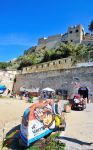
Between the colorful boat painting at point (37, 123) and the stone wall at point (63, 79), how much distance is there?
19.9 m

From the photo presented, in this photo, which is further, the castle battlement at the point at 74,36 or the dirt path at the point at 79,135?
the castle battlement at the point at 74,36

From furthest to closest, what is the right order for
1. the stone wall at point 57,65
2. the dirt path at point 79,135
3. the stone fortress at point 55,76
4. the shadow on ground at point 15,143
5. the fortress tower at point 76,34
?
the fortress tower at point 76,34, the stone wall at point 57,65, the stone fortress at point 55,76, the dirt path at point 79,135, the shadow on ground at point 15,143

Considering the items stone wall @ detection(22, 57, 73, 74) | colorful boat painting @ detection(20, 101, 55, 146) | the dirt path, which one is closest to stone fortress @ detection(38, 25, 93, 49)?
stone wall @ detection(22, 57, 73, 74)

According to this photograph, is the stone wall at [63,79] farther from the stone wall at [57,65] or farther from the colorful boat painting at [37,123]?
the colorful boat painting at [37,123]

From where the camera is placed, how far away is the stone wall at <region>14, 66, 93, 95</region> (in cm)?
3300

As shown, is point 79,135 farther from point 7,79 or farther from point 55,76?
point 7,79

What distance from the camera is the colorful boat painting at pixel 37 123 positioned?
11472mm

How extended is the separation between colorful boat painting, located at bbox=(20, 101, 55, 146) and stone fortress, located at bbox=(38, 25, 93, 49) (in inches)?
2309

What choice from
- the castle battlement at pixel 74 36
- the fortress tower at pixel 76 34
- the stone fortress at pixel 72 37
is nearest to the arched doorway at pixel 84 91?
the stone fortress at pixel 72 37

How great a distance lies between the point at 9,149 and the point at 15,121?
670 cm

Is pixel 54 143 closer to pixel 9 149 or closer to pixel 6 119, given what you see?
pixel 9 149

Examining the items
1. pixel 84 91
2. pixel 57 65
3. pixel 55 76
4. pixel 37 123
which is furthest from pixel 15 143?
pixel 57 65

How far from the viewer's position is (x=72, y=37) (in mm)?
76312

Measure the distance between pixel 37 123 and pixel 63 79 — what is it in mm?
24582
